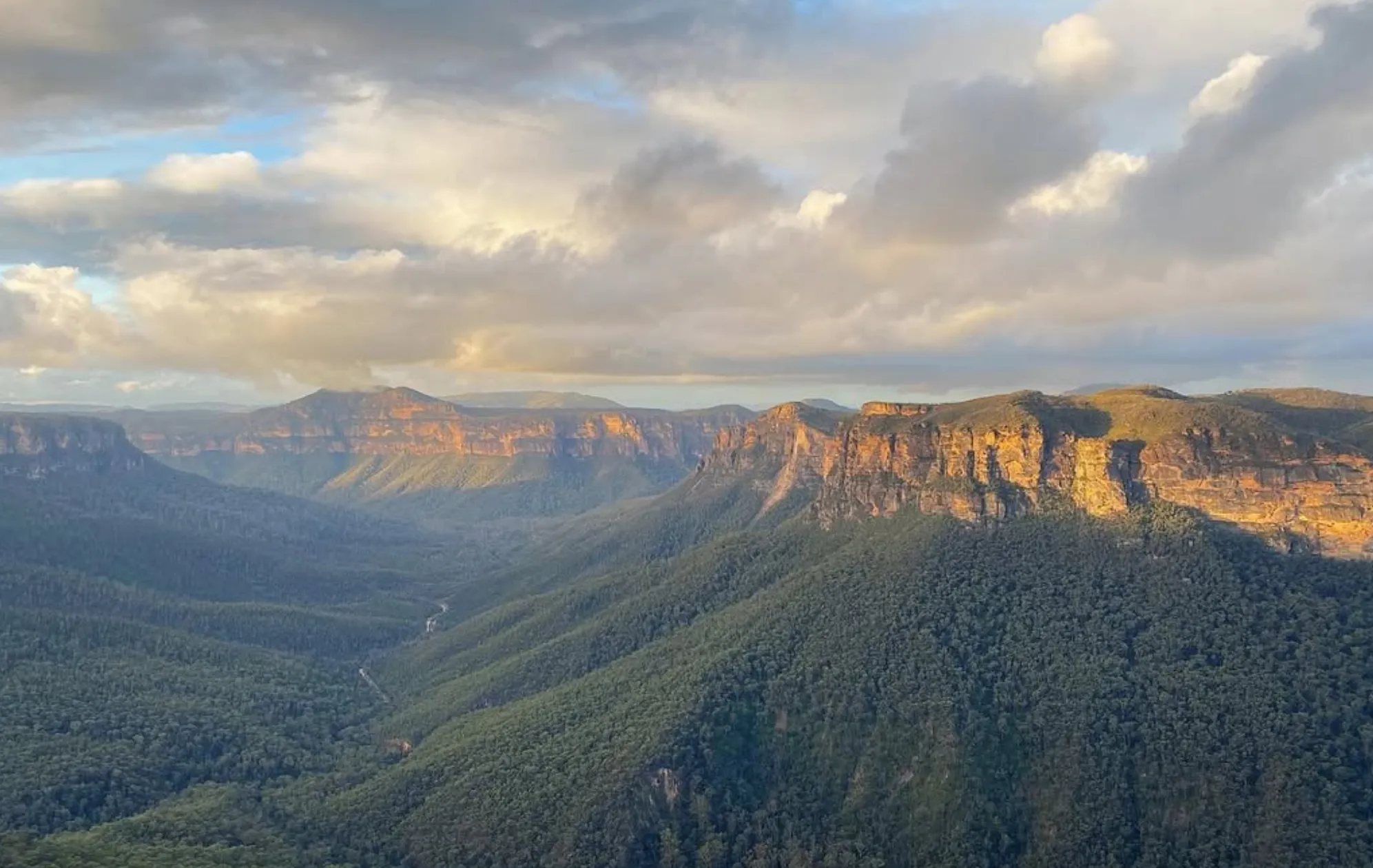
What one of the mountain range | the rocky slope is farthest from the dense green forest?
the rocky slope

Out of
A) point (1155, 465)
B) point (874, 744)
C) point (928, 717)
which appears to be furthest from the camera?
point (1155, 465)

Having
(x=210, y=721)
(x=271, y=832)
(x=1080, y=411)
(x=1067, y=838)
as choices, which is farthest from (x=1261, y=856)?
(x=210, y=721)

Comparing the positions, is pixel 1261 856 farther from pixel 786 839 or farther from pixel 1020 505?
pixel 1020 505

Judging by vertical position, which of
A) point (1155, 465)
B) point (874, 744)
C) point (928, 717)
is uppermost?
point (1155, 465)

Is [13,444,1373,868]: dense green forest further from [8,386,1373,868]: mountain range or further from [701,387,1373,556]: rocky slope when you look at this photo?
[701,387,1373,556]: rocky slope

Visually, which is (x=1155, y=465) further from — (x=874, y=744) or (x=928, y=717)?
(x=874, y=744)

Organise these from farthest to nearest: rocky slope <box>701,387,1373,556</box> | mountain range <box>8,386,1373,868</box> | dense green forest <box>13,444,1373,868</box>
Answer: rocky slope <box>701,387,1373,556</box> → mountain range <box>8,386,1373,868</box> → dense green forest <box>13,444,1373,868</box>

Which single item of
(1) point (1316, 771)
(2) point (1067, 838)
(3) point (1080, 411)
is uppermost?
(3) point (1080, 411)

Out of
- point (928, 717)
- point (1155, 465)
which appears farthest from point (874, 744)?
point (1155, 465)

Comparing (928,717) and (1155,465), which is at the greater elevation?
(1155,465)
